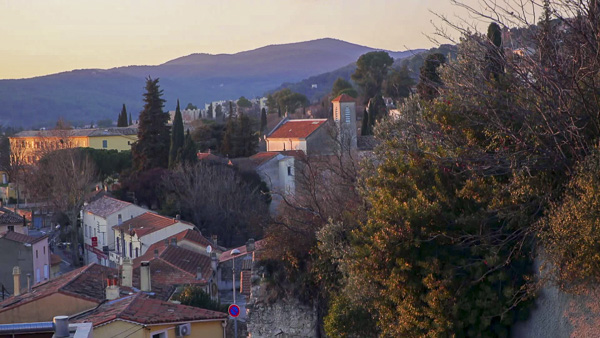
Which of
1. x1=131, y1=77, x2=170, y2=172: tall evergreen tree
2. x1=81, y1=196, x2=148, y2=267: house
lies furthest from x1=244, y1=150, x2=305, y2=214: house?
x1=81, y1=196, x2=148, y2=267: house

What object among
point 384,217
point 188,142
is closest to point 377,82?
point 188,142

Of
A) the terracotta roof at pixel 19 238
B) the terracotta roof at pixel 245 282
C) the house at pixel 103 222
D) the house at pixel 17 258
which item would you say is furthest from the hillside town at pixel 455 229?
the house at pixel 103 222

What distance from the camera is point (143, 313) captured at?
1588 centimetres

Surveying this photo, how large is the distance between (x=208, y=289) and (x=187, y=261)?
2726mm

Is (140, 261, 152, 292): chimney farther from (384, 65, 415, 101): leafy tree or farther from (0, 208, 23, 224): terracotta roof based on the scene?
(384, 65, 415, 101): leafy tree

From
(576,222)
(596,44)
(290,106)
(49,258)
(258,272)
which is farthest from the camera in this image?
(290,106)

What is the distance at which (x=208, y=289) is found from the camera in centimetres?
2759

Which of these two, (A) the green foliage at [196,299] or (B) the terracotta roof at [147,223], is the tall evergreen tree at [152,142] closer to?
(B) the terracotta roof at [147,223]

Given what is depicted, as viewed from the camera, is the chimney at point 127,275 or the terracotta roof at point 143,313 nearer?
the terracotta roof at point 143,313

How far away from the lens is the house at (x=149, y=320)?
15.1 m

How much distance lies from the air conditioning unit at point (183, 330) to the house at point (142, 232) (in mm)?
21227

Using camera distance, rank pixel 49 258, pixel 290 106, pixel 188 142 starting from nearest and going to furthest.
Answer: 1. pixel 49 258
2. pixel 188 142
3. pixel 290 106

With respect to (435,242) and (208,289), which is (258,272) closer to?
(435,242)

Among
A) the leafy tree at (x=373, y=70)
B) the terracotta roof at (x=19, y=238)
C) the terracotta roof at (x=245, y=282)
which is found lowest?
the terracotta roof at (x=19, y=238)
